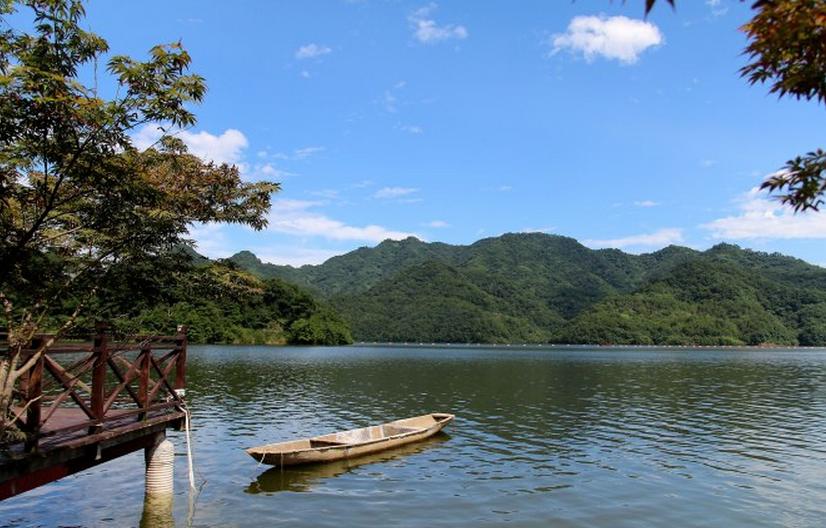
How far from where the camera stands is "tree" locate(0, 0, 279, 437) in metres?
8.09

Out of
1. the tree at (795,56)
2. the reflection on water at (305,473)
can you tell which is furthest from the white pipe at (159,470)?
the tree at (795,56)

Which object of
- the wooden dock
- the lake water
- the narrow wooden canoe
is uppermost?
the wooden dock

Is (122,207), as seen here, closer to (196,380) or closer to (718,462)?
(718,462)

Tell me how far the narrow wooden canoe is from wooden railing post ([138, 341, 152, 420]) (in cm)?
705

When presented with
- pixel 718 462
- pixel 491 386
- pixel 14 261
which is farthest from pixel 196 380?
pixel 14 261

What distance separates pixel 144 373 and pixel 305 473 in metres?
9.03

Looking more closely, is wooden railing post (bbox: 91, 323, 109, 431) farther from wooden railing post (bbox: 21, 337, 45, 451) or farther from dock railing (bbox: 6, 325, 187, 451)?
wooden railing post (bbox: 21, 337, 45, 451)

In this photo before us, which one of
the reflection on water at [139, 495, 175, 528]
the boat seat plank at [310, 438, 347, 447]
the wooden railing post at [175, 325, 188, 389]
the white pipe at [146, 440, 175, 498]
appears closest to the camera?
the reflection on water at [139, 495, 175, 528]

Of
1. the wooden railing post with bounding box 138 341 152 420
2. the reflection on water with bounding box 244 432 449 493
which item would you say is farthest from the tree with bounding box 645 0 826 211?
the reflection on water with bounding box 244 432 449 493

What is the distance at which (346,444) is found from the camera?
74.4 ft

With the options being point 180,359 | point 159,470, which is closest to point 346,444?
point 159,470

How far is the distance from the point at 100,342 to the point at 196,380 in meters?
44.7

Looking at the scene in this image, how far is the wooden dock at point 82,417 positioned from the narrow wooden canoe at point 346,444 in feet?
18.0

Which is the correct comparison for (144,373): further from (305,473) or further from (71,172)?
(305,473)
